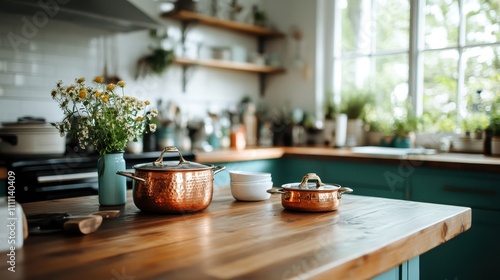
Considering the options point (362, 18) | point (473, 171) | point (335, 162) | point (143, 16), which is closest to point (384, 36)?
point (362, 18)

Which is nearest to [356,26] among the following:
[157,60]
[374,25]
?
[374,25]

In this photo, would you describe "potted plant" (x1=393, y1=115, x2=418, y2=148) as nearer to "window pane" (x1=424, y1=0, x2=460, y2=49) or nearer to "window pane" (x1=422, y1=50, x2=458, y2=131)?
"window pane" (x1=422, y1=50, x2=458, y2=131)

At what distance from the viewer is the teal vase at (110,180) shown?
1.46 m

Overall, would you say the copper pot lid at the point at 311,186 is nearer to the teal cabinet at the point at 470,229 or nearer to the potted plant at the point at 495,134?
the teal cabinet at the point at 470,229

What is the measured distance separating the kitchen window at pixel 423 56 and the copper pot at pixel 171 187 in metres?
2.68

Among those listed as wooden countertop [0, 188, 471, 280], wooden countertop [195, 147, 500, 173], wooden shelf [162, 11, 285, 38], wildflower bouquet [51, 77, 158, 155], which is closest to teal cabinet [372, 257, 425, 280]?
wooden countertop [0, 188, 471, 280]

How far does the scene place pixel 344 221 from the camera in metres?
1.29

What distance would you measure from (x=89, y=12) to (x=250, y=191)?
1.86 m

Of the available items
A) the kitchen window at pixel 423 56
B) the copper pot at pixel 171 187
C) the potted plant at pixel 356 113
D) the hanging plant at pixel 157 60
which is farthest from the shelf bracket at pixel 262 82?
the copper pot at pixel 171 187

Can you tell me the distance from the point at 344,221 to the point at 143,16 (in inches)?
93.4

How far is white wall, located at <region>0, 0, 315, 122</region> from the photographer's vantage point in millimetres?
3082

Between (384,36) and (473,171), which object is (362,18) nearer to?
(384,36)

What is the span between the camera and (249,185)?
1.59m

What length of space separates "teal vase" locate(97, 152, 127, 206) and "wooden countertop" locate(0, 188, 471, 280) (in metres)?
0.04
